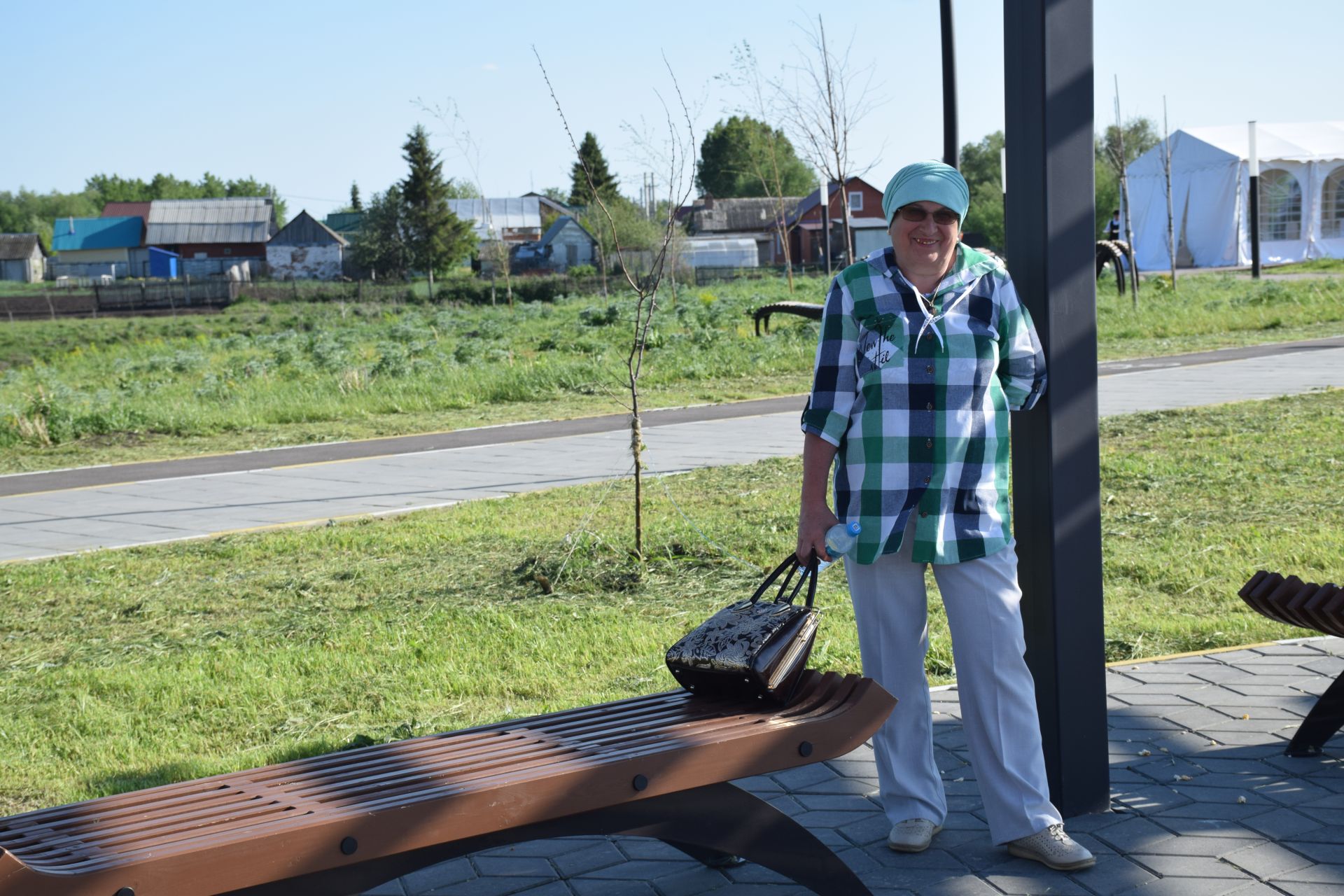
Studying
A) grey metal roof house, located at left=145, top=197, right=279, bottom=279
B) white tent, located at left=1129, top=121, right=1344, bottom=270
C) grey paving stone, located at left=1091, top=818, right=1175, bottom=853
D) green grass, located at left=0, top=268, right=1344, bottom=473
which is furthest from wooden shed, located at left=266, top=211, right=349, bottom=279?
grey paving stone, located at left=1091, top=818, right=1175, bottom=853

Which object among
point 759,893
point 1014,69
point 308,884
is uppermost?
point 1014,69

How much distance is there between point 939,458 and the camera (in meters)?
3.34

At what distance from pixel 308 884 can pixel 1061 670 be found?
2091 millimetres

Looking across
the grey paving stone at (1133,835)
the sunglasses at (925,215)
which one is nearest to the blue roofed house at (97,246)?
the sunglasses at (925,215)

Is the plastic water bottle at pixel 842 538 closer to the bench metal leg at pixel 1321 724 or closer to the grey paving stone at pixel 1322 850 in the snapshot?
the grey paving stone at pixel 1322 850

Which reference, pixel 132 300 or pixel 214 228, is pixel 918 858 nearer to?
pixel 132 300

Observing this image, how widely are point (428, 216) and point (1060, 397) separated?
2948 inches

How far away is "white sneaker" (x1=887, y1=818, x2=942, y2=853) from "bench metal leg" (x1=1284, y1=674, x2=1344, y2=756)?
1.35m

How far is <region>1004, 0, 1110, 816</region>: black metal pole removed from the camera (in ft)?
11.6

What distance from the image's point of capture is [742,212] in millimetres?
92438

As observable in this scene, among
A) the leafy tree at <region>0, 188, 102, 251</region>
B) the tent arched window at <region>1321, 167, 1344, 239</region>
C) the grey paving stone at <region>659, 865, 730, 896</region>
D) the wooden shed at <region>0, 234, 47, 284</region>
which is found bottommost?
the grey paving stone at <region>659, 865, 730, 896</region>

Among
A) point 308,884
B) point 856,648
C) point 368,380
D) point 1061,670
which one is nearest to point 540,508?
point 856,648

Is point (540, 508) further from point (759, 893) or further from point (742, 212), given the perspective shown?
point (742, 212)

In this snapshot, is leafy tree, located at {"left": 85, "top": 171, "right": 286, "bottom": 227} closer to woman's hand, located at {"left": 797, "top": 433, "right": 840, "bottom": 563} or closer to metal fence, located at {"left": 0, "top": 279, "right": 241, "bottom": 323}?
metal fence, located at {"left": 0, "top": 279, "right": 241, "bottom": 323}
